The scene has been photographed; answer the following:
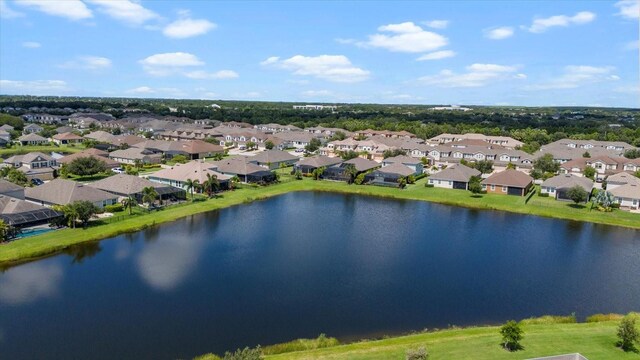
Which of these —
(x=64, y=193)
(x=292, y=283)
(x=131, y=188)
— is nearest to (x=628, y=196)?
(x=292, y=283)

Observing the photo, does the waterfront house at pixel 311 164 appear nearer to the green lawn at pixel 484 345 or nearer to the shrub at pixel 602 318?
the shrub at pixel 602 318

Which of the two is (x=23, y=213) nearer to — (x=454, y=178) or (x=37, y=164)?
(x=37, y=164)

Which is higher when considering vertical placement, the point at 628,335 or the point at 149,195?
the point at 149,195

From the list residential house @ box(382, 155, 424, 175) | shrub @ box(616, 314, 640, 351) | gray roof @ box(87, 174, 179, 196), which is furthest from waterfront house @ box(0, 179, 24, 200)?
shrub @ box(616, 314, 640, 351)

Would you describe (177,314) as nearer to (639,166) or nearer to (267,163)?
(267,163)

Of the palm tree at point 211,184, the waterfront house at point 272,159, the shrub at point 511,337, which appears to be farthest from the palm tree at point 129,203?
the shrub at point 511,337

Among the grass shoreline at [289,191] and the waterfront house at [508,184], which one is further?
the waterfront house at [508,184]

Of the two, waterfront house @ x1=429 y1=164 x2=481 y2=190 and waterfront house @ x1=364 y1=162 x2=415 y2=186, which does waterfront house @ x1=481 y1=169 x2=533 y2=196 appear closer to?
waterfront house @ x1=429 y1=164 x2=481 y2=190
